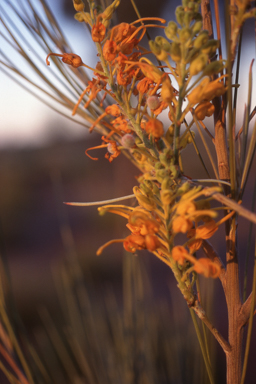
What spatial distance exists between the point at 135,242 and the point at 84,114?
0.37 feet

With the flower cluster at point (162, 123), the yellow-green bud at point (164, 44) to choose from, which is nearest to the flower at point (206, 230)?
the flower cluster at point (162, 123)

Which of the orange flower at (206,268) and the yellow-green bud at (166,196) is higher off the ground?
the yellow-green bud at (166,196)

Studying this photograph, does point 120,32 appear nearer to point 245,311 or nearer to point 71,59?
point 71,59

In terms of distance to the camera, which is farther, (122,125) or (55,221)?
(55,221)

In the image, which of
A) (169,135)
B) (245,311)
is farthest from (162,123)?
(245,311)

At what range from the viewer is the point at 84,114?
0.74ft

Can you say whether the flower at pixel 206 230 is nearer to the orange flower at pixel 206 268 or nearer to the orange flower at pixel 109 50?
the orange flower at pixel 206 268

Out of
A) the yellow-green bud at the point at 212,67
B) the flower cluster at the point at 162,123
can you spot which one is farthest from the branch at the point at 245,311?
the yellow-green bud at the point at 212,67

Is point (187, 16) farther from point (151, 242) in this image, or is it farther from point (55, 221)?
point (55, 221)

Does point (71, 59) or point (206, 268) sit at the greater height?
point (71, 59)

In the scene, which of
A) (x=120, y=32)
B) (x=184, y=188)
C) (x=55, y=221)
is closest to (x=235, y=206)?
(x=184, y=188)

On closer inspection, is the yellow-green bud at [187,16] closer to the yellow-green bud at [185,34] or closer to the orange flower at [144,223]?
the yellow-green bud at [185,34]

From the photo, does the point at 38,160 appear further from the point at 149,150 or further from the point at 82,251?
the point at 149,150

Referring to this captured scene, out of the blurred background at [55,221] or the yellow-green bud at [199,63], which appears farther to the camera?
the blurred background at [55,221]
